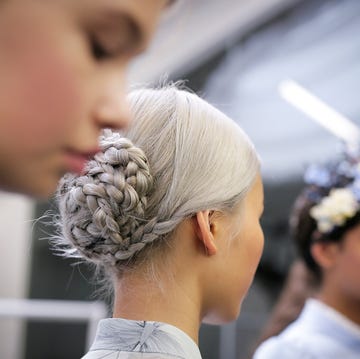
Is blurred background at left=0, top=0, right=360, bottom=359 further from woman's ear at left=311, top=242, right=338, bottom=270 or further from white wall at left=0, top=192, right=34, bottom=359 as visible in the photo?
woman's ear at left=311, top=242, right=338, bottom=270

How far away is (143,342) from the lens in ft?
3.23

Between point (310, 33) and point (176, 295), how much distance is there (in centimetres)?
270

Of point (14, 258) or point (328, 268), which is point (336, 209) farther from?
point (14, 258)

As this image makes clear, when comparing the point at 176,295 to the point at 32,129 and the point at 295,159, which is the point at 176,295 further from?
the point at 295,159

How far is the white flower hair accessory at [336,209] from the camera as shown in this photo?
1905 mm

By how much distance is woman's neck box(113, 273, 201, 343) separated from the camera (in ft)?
3.32

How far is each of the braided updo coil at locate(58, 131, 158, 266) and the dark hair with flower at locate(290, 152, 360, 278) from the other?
3.35 ft

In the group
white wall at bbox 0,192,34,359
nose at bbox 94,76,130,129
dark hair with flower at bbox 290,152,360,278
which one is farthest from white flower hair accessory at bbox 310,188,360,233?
white wall at bbox 0,192,34,359

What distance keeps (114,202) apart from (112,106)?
528 mm

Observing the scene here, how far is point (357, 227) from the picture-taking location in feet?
6.30

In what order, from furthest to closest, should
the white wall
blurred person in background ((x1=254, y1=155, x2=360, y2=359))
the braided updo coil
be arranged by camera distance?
the white wall, blurred person in background ((x1=254, y1=155, x2=360, y2=359)), the braided updo coil

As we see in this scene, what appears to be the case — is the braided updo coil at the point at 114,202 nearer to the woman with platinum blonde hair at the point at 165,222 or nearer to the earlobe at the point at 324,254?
the woman with platinum blonde hair at the point at 165,222

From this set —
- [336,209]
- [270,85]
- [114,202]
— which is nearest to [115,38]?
[114,202]

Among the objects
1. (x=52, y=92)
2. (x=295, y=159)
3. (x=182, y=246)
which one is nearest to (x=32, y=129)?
(x=52, y=92)
